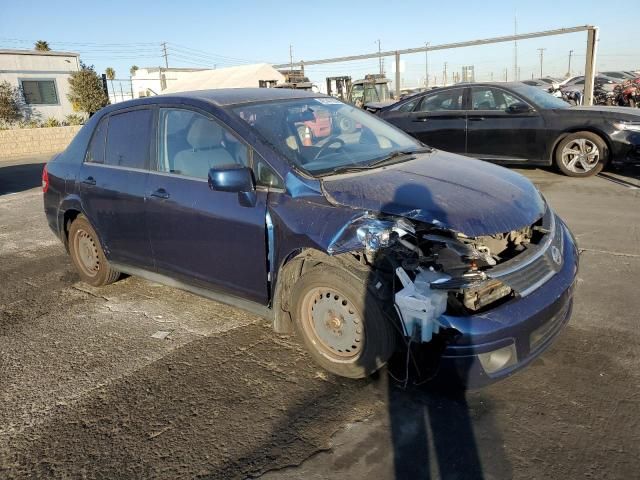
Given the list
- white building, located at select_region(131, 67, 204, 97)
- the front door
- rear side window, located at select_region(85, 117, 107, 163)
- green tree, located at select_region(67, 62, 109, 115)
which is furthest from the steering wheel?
white building, located at select_region(131, 67, 204, 97)

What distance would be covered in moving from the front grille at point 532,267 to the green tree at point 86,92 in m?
27.4

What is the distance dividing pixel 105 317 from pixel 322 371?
81.4 inches

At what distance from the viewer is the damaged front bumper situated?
2557 mm

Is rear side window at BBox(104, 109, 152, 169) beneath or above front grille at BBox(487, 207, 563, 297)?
above

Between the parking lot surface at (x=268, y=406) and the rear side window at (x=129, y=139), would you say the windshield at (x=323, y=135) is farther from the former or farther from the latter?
the parking lot surface at (x=268, y=406)

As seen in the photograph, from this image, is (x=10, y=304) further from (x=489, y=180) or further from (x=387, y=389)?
(x=489, y=180)

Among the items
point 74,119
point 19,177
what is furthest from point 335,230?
point 74,119

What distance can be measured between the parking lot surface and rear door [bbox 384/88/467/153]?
5.24 m

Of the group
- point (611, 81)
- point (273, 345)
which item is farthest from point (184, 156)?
point (611, 81)

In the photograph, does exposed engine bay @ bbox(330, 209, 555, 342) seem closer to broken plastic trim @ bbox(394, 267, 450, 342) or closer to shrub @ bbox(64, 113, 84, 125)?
broken plastic trim @ bbox(394, 267, 450, 342)

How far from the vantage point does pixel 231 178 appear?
124 inches

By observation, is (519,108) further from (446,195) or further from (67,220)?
(67,220)

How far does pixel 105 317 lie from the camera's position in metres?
4.29

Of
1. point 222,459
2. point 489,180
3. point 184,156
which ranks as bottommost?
point 222,459
